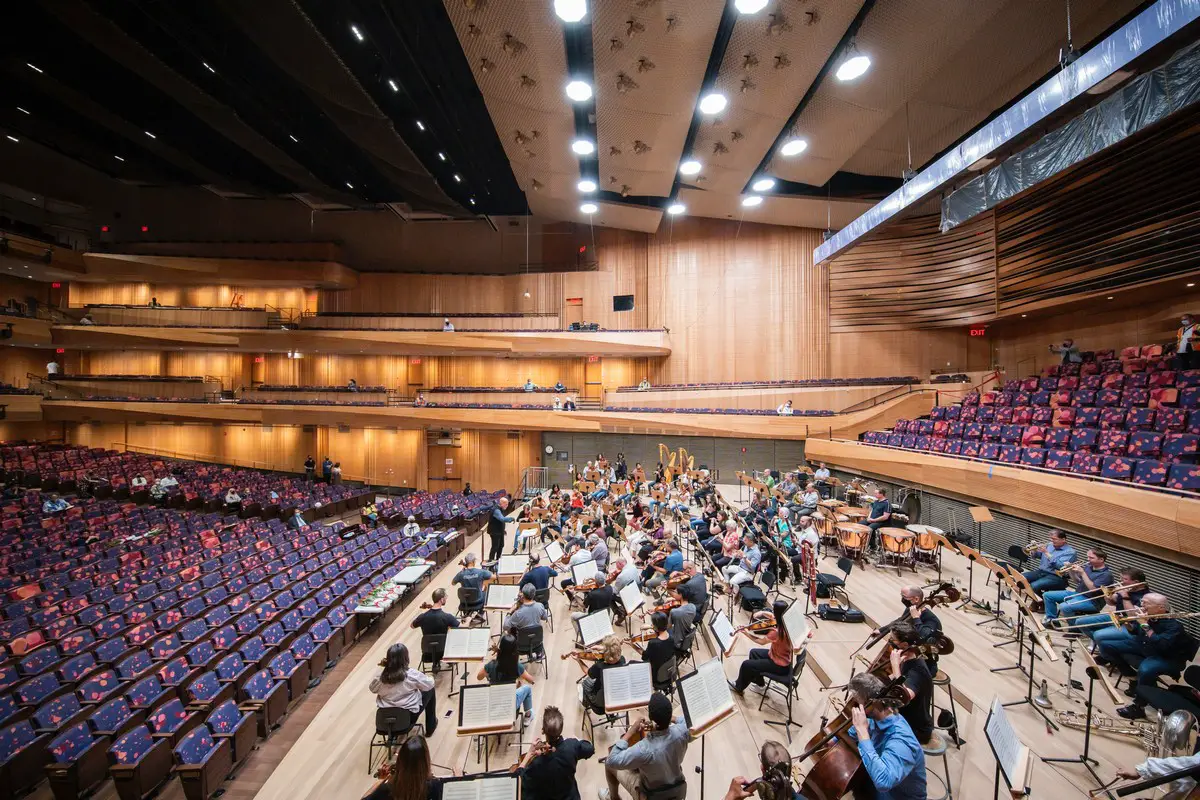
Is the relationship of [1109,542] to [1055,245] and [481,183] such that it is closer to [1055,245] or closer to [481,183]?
[1055,245]

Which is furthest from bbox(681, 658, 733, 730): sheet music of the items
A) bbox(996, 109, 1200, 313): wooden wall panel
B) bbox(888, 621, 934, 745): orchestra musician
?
bbox(996, 109, 1200, 313): wooden wall panel

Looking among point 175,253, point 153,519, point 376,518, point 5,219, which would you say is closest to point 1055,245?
point 376,518

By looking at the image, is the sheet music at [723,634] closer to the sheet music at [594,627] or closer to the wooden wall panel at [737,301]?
the sheet music at [594,627]

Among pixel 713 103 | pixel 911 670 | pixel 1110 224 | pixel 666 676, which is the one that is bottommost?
pixel 666 676

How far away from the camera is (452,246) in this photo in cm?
2305

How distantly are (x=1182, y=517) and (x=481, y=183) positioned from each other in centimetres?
1840

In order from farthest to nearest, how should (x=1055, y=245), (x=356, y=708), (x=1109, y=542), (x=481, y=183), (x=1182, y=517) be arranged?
Answer: (x=481, y=183) < (x=1055, y=245) < (x=1109, y=542) < (x=1182, y=517) < (x=356, y=708)

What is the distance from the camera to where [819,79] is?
1007 centimetres

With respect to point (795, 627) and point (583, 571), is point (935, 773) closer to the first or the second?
point (795, 627)

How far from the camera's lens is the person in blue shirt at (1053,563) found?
20.4ft

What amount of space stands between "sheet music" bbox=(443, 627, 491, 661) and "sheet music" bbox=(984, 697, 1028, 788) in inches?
143

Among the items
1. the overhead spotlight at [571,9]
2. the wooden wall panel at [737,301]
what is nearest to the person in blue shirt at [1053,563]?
the overhead spotlight at [571,9]

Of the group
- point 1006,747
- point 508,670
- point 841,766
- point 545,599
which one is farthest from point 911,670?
point 545,599

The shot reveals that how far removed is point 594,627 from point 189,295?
84.4 ft
